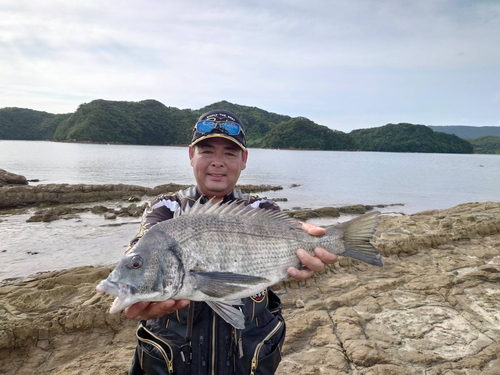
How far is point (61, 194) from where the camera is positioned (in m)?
16.6

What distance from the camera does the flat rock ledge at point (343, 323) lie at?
340 centimetres

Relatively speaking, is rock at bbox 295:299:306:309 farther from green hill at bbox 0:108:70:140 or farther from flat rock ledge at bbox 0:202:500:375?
green hill at bbox 0:108:70:140

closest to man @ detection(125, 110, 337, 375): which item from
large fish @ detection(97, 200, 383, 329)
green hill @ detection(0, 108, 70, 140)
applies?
large fish @ detection(97, 200, 383, 329)

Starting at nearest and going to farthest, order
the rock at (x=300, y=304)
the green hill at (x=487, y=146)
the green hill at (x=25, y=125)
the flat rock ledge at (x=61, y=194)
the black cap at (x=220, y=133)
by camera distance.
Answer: the black cap at (x=220, y=133) < the rock at (x=300, y=304) < the flat rock ledge at (x=61, y=194) < the green hill at (x=25, y=125) < the green hill at (x=487, y=146)

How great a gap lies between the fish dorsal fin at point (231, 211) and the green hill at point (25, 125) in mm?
136364

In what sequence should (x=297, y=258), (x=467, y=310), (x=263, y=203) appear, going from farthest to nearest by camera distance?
1. (x=467, y=310)
2. (x=263, y=203)
3. (x=297, y=258)

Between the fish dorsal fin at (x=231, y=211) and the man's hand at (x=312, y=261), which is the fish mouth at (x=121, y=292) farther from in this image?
the man's hand at (x=312, y=261)

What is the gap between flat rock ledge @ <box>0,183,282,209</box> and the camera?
1507 centimetres

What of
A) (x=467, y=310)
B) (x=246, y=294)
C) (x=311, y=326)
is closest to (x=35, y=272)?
(x=311, y=326)

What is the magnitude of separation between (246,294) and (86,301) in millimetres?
3734

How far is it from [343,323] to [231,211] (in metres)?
2.65

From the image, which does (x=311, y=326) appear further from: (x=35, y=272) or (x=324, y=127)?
(x=324, y=127)

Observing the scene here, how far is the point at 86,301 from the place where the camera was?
15.6 feet

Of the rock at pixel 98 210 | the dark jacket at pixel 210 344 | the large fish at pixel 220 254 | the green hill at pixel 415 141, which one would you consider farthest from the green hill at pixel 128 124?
the dark jacket at pixel 210 344
